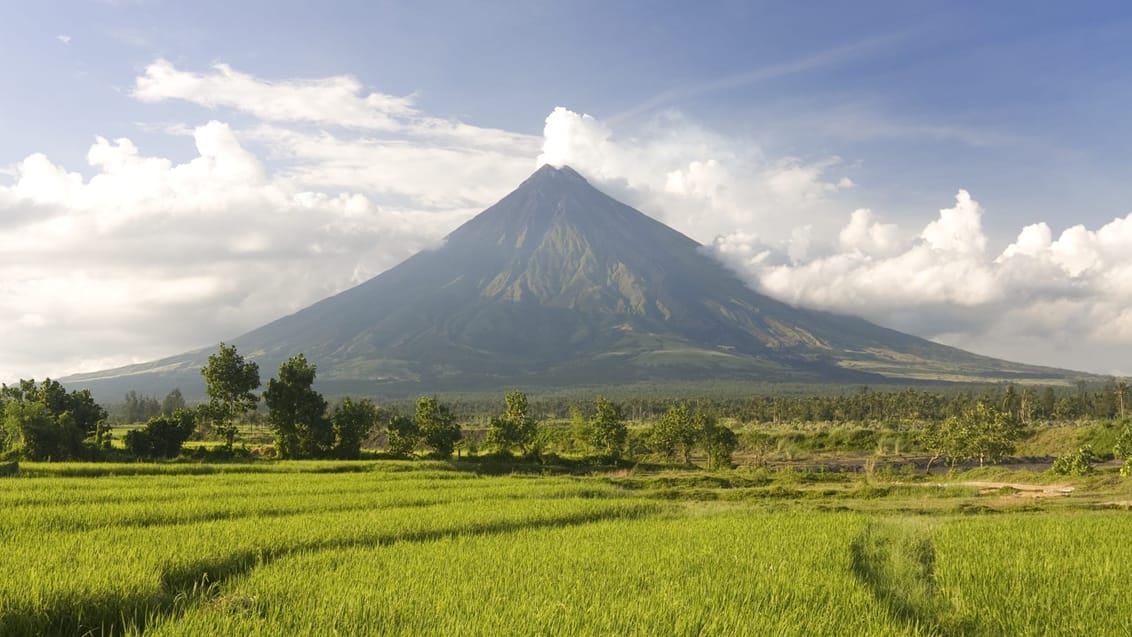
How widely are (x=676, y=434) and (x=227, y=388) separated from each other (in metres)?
41.7

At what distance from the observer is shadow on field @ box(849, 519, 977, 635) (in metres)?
8.39

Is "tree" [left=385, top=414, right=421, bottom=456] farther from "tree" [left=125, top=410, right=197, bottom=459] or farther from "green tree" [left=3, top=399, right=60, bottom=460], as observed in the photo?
"green tree" [left=3, top=399, right=60, bottom=460]

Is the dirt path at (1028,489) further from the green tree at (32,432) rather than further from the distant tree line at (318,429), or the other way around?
the green tree at (32,432)

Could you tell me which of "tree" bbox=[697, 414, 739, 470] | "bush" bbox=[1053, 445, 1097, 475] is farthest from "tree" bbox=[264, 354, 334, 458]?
"bush" bbox=[1053, 445, 1097, 475]

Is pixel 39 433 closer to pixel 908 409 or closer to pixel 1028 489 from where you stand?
pixel 1028 489

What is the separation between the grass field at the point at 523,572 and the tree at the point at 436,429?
32381mm

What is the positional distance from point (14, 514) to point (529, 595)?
14.4 meters

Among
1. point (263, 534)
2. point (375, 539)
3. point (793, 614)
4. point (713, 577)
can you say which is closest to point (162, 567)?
point (263, 534)

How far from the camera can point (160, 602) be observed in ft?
26.7

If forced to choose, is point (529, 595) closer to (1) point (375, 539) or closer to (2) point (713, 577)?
(2) point (713, 577)

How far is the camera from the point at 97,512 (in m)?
16.3

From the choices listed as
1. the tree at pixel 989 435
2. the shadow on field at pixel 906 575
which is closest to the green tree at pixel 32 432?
the shadow on field at pixel 906 575

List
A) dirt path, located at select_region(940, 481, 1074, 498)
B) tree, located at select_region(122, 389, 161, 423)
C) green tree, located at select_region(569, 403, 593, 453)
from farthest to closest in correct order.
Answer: tree, located at select_region(122, 389, 161, 423) < green tree, located at select_region(569, 403, 593, 453) < dirt path, located at select_region(940, 481, 1074, 498)

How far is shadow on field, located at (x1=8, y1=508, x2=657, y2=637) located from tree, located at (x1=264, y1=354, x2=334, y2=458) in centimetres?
3898
